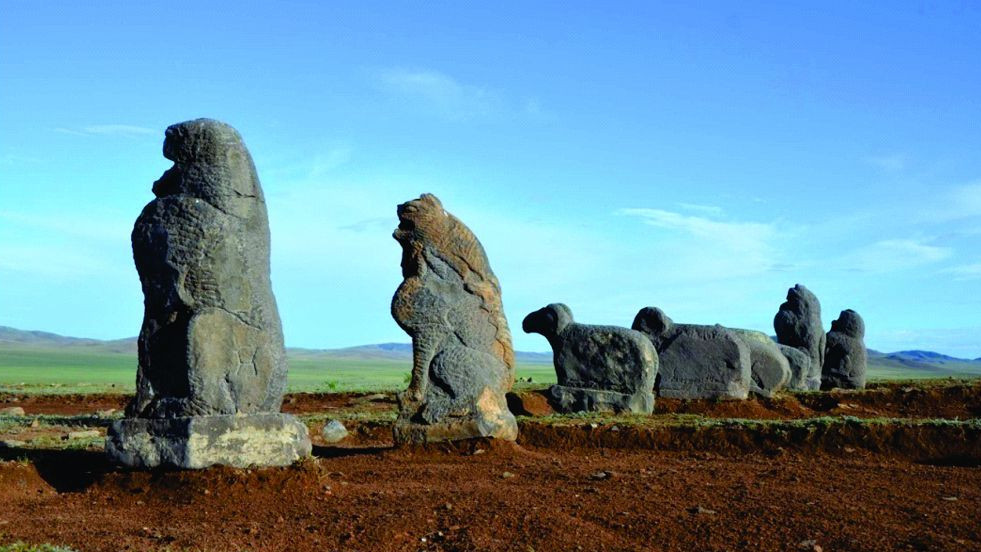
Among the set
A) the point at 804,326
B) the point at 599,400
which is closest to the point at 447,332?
the point at 599,400

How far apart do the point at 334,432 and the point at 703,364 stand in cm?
760

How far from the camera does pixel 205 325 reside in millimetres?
8789

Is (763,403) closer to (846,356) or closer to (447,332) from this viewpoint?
(846,356)

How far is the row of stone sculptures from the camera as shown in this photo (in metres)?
8.80

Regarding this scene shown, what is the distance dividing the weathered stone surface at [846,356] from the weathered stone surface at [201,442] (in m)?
18.5

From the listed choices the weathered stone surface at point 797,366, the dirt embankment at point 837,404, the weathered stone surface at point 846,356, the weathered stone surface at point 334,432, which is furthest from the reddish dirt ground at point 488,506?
the weathered stone surface at point 846,356

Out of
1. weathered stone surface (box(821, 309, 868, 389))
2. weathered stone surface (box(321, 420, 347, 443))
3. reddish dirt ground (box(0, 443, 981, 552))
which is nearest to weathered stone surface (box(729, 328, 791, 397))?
weathered stone surface (box(821, 309, 868, 389))

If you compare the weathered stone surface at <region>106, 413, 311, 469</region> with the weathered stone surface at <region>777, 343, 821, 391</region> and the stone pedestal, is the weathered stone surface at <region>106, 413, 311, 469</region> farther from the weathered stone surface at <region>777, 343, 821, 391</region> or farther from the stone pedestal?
the weathered stone surface at <region>777, 343, 821, 391</region>

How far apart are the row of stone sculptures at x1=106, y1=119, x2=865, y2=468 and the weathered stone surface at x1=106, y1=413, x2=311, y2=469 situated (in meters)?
0.01

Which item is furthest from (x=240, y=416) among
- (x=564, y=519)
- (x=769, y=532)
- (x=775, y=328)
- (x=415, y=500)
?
(x=775, y=328)

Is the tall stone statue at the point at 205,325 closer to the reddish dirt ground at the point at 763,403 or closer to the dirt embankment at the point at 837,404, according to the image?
the dirt embankment at the point at 837,404

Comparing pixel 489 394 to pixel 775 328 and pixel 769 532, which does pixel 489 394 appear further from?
pixel 775 328

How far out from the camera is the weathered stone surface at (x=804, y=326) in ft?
78.2

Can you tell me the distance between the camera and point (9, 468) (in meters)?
9.35
